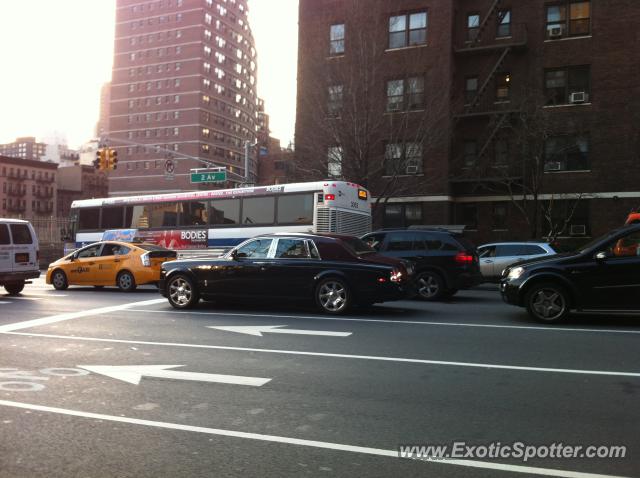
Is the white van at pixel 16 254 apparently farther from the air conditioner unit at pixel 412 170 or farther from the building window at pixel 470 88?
the building window at pixel 470 88

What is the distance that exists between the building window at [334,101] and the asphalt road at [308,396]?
16.2 metres

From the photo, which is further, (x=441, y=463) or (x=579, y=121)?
(x=579, y=121)

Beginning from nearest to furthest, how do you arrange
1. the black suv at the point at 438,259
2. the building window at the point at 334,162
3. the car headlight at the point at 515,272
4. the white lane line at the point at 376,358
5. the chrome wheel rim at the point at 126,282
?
1. the white lane line at the point at 376,358
2. the car headlight at the point at 515,272
3. the black suv at the point at 438,259
4. the chrome wheel rim at the point at 126,282
5. the building window at the point at 334,162

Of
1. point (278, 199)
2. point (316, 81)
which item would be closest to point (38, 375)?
point (278, 199)

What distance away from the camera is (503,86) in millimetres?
29703

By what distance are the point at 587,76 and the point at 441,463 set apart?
1147 inches

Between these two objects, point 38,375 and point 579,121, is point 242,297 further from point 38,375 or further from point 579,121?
point 579,121

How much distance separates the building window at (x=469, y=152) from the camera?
30.0 meters

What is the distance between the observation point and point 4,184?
113m

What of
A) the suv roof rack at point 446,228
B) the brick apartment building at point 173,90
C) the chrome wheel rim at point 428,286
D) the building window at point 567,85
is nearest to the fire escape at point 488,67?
the building window at point 567,85

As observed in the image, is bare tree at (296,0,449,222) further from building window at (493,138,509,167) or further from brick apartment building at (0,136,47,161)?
brick apartment building at (0,136,47,161)

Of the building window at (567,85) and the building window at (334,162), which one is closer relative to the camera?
the building window at (334,162)

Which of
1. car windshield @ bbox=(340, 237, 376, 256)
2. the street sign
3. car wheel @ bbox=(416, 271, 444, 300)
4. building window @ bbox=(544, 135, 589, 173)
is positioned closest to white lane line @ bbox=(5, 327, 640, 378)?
car windshield @ bbox=(340, 237, 376, 256)

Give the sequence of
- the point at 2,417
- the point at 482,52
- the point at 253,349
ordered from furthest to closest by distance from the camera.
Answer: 1. the point at 482,52
2. the point at 253,349
3. the point at 2,417
